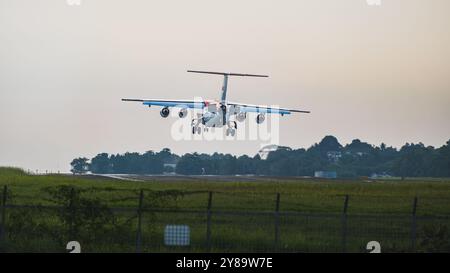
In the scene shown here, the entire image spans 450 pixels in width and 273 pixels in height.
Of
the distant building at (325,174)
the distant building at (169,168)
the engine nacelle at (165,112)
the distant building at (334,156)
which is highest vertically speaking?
the engine nacelle at (165,112)

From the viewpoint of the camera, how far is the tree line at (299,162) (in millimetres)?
101188

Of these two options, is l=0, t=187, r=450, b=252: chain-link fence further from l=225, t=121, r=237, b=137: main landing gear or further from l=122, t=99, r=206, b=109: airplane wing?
l=122, t=99, r=206, b=109: airplane wing

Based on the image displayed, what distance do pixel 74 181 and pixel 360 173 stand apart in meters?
37.7

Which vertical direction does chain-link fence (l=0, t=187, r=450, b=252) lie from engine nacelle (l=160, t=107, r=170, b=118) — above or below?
below

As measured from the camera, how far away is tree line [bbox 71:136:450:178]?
3984 inches

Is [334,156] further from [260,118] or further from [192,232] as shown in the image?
[192,232]

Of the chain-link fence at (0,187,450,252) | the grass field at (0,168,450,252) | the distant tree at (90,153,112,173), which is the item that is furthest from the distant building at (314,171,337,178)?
the chain-link fence at (0,187,450,252)

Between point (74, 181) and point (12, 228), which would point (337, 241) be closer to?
point (12, 228)

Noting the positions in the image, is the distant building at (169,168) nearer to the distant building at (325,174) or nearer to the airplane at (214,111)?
the airplane at (214,111)

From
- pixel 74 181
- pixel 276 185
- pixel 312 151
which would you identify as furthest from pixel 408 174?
pixel 74 181

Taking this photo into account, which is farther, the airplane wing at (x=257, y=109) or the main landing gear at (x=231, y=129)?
the airplane wing at (x=257, y=109)

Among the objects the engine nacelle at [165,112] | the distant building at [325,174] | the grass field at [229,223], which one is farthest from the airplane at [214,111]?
the grass field at [229,223]
